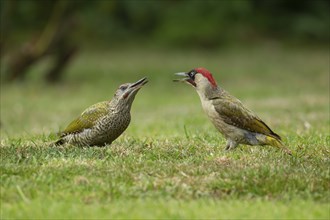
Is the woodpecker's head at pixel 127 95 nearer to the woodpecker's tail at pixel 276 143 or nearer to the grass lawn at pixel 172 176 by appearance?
the grass lawn at pixel 172 176

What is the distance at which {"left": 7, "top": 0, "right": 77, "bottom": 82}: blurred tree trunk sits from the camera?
74.4 feet

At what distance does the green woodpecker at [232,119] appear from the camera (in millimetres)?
8672

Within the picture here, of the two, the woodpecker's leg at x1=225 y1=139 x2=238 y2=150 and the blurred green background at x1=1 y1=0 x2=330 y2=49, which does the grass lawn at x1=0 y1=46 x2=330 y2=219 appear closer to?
the woodpecker's leg at x1=225 y1=139 x2=238 y2=150

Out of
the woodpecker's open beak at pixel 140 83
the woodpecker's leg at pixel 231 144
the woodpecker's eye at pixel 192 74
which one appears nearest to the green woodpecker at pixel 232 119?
the woodpecker's leg at pixel 231 144

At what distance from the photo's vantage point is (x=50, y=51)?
22938mm

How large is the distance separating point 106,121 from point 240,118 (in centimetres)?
143

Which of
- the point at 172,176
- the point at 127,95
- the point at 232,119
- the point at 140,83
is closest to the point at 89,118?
the point at 127,95

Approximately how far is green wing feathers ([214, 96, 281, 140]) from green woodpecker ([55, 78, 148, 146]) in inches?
34.8

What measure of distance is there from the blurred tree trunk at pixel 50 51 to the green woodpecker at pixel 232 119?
14.3 m

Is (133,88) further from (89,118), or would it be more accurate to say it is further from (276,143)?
(276,143)

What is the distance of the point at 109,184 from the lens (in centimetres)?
722

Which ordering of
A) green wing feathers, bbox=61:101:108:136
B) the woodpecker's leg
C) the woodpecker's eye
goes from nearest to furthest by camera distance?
the woodpecker's leg
green wing feathers, bbox=61:101:108:136
the woodpecker's eye

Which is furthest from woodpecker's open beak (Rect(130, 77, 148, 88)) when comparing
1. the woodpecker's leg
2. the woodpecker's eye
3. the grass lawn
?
the woodpecker's leg

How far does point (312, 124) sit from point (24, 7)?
17.5 metres
